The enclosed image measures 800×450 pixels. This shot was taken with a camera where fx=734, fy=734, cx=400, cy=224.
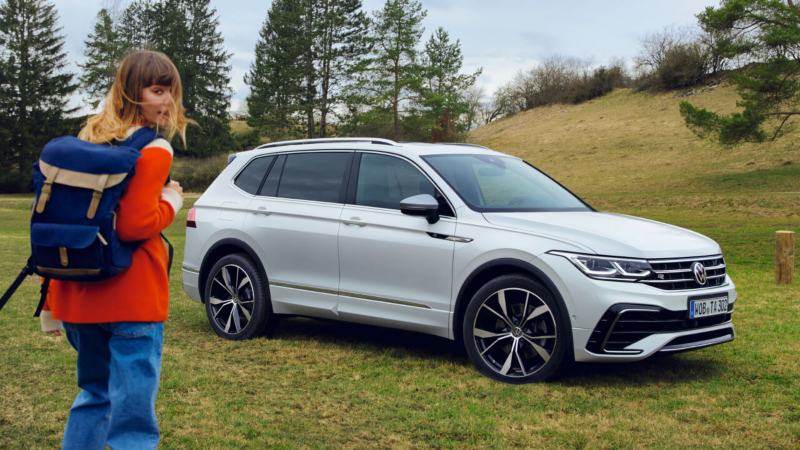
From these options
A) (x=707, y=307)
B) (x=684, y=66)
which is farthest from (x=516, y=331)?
(x=684, y=66)

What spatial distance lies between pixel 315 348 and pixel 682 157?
4073 cm

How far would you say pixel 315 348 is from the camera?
6.48 meters

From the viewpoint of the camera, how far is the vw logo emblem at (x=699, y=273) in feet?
16.8

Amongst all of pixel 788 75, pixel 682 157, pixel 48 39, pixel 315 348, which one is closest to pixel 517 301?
pixel 315 348

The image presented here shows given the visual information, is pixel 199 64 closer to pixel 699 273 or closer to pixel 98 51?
pixel 98 51

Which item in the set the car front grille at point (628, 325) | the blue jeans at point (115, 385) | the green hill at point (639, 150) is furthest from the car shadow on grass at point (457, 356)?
the green hill at point (639, 150)

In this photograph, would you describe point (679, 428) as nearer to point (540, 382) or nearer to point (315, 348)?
point (540, 382)

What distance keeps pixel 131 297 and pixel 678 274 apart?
370 cm

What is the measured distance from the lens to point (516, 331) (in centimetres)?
521

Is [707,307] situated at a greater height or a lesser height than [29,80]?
lesser

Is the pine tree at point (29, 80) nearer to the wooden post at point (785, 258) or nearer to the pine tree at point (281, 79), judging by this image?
the pine tree at point (281, 79)

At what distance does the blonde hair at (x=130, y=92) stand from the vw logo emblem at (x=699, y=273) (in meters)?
3.75

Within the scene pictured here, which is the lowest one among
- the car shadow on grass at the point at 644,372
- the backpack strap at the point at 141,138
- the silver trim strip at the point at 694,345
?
the car shadow on grass at the point at 644,372

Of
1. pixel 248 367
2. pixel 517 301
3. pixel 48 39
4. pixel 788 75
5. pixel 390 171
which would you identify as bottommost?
pixel 248 367
